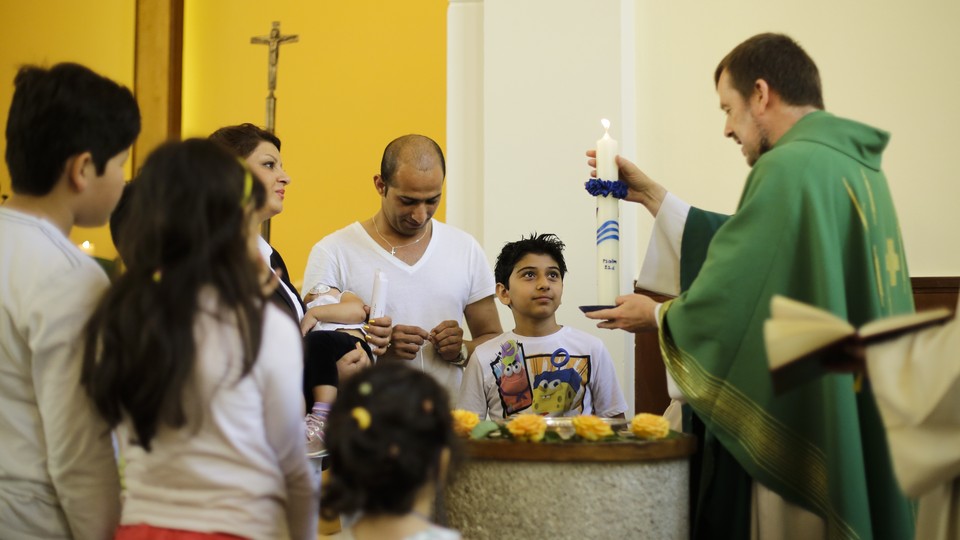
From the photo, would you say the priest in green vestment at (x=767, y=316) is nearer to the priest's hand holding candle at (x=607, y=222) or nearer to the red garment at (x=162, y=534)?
the priest's hand holding candle at (x=607, y=222)

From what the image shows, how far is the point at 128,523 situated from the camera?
2043mm

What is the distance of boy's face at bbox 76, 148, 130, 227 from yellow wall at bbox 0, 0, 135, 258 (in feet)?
16.6

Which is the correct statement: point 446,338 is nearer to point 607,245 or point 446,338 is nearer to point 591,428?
point 607,245

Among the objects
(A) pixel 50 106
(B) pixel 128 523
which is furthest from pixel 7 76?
(B) pixel 128 523

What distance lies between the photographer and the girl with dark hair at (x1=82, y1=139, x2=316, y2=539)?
78.3 inches

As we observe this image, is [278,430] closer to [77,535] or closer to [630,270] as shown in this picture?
[77,535]

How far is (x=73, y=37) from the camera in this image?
287 inches

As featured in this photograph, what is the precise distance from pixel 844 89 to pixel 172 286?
374cm

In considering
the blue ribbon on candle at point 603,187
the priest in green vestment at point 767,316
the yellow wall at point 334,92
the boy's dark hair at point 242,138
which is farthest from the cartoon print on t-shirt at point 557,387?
the yellow wall at point 334,92

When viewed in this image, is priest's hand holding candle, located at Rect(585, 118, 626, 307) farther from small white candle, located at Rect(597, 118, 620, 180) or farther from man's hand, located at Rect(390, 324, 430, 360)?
man's hand, located at Rect(390, 324, 430, 360)

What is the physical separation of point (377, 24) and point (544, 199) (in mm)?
2419

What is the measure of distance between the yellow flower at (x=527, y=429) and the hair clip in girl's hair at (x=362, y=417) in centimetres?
89

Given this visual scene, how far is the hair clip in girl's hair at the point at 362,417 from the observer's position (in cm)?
188

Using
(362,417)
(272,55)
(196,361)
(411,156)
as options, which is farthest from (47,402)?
(272,55)
